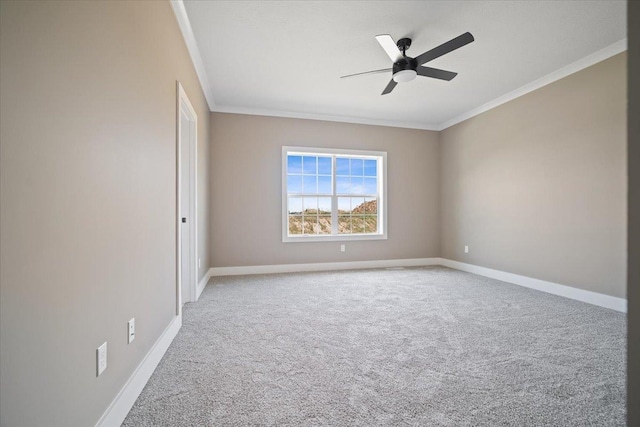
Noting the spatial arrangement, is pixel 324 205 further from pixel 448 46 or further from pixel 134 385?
pixel 134 385

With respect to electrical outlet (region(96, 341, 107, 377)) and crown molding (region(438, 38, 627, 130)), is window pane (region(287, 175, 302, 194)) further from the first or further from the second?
electrical outlet (region(96, 341, 107, 377))

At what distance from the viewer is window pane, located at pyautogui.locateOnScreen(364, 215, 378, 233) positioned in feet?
17.9

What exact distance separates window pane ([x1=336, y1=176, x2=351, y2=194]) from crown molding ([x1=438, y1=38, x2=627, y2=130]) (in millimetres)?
2287

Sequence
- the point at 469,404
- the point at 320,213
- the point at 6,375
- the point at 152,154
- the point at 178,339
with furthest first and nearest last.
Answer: the point at 320,213 < the point at 178,339 < the point at 152,154 < the point at 469,404 < the point at 6,375

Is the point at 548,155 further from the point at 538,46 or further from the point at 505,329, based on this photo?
the point at 505,329

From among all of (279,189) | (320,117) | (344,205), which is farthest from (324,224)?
(320,117)

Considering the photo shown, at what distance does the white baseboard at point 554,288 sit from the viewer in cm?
298

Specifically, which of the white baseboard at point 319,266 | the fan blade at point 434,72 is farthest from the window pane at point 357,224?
the fan blade at point 434,72

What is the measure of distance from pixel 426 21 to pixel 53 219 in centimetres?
302

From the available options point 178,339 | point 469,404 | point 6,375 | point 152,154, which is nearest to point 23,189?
point 6,375

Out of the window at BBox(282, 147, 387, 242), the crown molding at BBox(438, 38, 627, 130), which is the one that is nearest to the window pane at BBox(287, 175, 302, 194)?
the window at BBox(282, 147, 387, 242)

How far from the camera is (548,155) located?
3.66 metres

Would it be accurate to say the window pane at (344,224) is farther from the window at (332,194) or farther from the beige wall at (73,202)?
the beige wall at (73,202)

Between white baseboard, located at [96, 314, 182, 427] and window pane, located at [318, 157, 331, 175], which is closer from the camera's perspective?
white baseboard, located at [96, 314, 182, 427]
